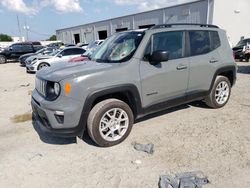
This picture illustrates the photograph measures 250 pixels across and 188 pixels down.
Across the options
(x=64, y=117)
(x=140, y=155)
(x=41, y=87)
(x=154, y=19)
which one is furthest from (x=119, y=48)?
(x=154, y=19)

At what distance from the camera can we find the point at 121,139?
4.08m

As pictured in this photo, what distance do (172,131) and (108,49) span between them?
6.51ft

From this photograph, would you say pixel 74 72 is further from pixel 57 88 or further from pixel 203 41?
pixel 203 41

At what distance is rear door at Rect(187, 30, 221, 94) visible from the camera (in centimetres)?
475

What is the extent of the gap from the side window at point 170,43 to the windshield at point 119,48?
31 centimetres

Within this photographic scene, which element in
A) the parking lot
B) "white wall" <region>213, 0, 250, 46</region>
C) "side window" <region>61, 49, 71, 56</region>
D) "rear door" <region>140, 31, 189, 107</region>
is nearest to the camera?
the parking lot

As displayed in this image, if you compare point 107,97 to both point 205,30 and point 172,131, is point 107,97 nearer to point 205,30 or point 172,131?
point 172,131

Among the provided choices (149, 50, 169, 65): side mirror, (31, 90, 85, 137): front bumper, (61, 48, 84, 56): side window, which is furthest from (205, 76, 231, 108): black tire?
(61, 48, 84, 56): side window

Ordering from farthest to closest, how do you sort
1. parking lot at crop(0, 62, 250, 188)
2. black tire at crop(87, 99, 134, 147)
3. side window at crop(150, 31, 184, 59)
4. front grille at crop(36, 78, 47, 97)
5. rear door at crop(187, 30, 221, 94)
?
rear door at crop(187, 30, 221, 94), side window at crop(150, 31, 184, 59), front grille at crop(36, 78, 47, 97), black tire at crop(87, 99, 134, 147), parking lot at crop(0, 62, 250, 188)

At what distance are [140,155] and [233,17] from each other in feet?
70.6

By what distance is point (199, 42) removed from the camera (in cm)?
491

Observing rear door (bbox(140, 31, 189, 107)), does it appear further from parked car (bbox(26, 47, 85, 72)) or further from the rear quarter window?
parked car (bbox(26, 47, 85, 72))

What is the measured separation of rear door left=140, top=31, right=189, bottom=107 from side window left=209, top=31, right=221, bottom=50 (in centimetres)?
89

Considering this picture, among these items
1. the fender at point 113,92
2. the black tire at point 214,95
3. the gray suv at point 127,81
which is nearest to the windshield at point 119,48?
the gray suv at point 127,81
